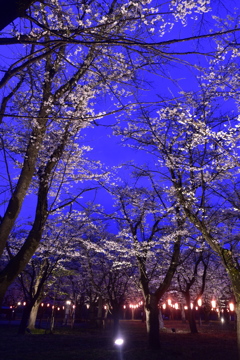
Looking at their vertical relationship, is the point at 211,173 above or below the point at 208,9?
above

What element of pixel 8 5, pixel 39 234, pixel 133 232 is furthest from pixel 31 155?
pixel 133 232

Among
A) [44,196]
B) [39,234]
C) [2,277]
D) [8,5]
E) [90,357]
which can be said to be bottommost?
[90,357]

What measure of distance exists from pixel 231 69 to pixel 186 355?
10.6 metres

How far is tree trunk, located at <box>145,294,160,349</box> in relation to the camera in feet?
40.5

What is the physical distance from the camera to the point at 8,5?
8.03 feet

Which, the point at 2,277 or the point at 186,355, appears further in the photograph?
the point at 186,355

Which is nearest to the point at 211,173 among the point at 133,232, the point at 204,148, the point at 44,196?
the point at 204,148

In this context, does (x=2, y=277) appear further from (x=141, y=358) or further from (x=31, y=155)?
(x=141, y=358)

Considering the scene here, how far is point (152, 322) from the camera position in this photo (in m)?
12.7

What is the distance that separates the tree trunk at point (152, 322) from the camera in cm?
1236

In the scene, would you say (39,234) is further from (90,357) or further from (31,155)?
(90,357)

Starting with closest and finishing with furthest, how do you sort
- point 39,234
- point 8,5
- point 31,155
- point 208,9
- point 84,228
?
point 8,5 < point 208,9 < point 39,234 < point 31,155 < point 84,228

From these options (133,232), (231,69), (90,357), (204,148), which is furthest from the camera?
(133,232)

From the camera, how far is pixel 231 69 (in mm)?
6570
